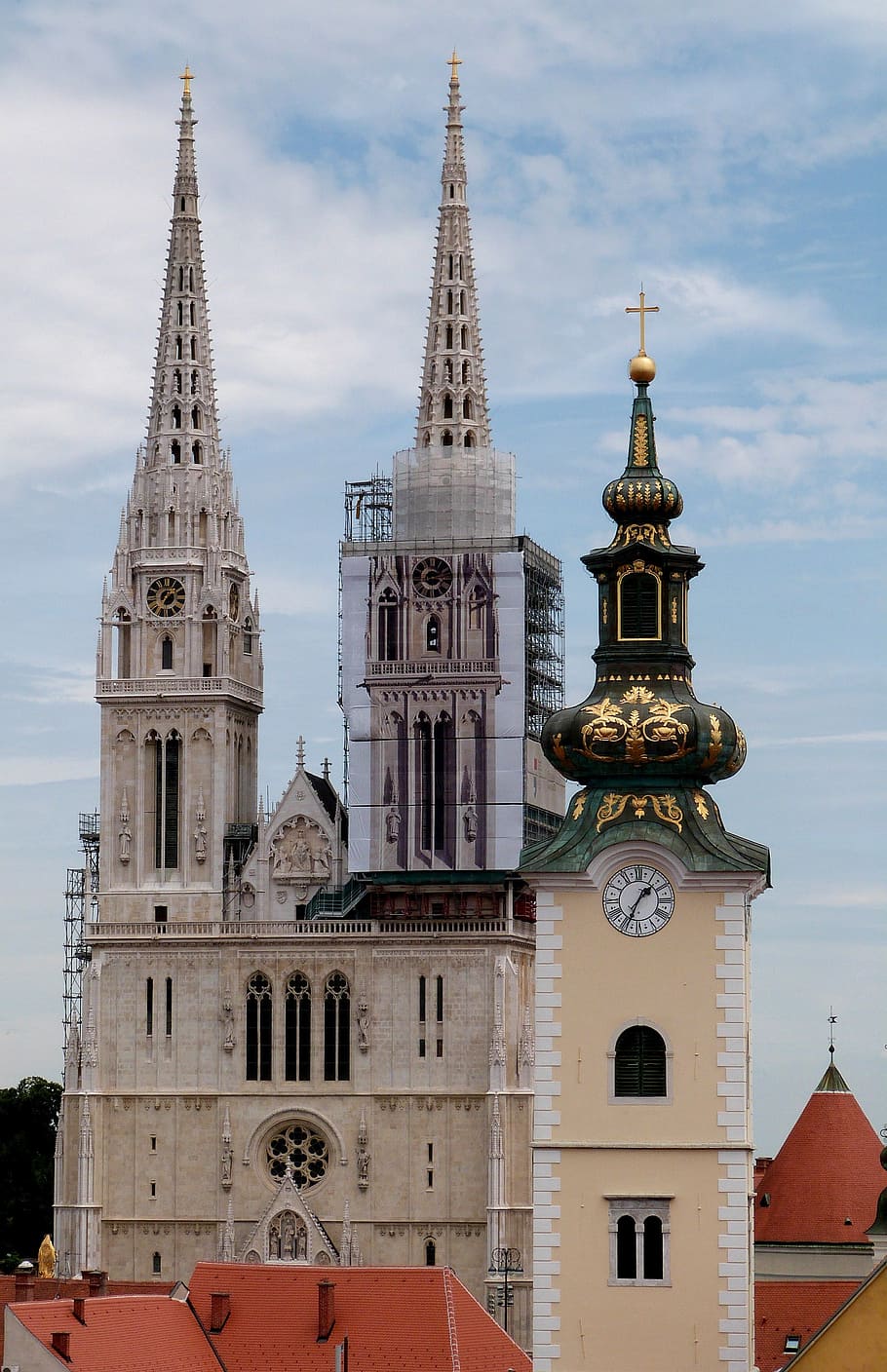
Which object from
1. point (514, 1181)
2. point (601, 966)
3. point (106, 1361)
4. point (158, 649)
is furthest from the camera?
point (158, 649)

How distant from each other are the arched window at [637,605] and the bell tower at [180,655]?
188 ft

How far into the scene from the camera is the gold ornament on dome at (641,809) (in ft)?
138

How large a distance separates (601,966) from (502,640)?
5705cm

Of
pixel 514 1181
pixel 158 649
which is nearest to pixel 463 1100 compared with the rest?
pixel 514 1181

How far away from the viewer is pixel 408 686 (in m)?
99.0

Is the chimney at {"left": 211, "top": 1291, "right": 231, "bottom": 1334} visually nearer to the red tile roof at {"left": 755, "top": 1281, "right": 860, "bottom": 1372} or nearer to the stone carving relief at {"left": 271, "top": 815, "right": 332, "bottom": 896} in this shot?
the red tile roof at {"left": 755, "top": 1281, "right": 860, "bottom": 1372}

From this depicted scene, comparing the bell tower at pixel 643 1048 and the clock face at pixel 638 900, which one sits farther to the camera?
the clock face at pixel 638 900

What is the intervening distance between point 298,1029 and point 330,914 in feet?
12.0

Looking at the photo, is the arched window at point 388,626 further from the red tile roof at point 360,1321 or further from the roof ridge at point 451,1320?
the roof ridge at point 451,1320

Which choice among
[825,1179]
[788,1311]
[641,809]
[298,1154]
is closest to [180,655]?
[298,1154]

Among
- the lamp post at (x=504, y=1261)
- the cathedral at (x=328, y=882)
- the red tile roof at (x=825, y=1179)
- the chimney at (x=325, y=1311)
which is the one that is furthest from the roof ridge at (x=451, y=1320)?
the lamp post at (x=504, y=1261)

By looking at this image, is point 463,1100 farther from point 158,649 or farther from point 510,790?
point 158,649

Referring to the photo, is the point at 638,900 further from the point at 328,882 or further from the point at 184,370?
the point at 184,370

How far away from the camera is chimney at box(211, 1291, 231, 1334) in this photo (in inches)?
2640
